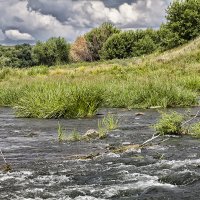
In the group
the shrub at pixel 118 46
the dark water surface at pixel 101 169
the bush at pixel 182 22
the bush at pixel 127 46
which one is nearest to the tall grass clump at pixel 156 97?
the dark water surface at pixel 101 169

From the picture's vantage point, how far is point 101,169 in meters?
9.48

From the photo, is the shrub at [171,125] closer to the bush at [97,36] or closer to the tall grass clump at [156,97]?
the tall grass clump at [156,97]

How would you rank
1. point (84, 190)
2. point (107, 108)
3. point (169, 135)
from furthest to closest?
point (107, 108)
point (169, 135)
point (84, 190)

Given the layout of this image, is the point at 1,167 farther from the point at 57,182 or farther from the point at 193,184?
the point at 193,184

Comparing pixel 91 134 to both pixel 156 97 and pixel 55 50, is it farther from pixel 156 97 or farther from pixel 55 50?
pixel 55 50

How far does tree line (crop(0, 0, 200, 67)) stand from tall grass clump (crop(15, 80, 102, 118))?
51.5 m

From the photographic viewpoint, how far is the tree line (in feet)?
230

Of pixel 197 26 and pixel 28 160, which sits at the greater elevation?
pixel 197 26

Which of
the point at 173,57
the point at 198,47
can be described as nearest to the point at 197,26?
Result: the point at 198,47

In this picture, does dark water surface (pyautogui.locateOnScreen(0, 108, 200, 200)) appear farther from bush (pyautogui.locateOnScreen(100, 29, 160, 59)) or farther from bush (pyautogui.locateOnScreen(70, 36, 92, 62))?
bush (pyautogui.locateOnScreen(70, 36, 92, 62))

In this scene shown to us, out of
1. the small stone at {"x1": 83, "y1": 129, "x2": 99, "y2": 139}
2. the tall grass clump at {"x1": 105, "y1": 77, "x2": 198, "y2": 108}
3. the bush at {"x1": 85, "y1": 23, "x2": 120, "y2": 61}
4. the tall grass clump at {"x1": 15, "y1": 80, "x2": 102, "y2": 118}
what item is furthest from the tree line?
the small stone at {"x1": 83, "y1": 129, "x2": 99, "y2": 139}

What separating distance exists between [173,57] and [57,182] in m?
49.7

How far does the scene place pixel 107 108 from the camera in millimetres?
24781

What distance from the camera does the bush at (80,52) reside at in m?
119
